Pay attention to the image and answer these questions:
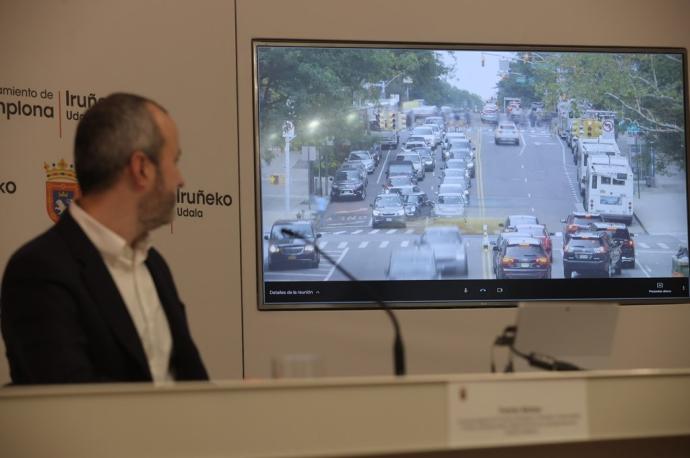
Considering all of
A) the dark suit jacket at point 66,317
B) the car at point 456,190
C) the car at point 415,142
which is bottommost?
the dark suit jacket at point 66,317

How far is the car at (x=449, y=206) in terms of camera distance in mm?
4785

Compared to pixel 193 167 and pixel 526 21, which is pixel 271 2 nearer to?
pixel 193 167

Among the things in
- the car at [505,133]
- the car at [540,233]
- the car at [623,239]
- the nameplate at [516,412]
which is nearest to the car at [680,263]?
the car at [623,239]

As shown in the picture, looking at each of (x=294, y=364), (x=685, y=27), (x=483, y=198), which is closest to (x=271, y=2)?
(x=483, y=198)

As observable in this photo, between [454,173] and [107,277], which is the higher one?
[454,173]

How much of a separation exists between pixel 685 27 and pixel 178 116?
2.96m

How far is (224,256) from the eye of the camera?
4.62m

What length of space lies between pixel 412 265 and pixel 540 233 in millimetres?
760

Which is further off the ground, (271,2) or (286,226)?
(271,2)

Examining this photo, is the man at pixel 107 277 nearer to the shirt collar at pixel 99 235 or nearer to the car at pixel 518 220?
the shirt collar at pixel 99 235

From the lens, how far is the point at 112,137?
6.84ft

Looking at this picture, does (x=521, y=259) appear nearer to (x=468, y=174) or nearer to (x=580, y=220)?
(x=580, y=220)

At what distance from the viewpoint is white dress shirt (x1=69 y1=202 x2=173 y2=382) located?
2.12 meters

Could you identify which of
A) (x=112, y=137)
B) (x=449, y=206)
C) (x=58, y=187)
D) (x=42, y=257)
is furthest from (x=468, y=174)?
(x=42, y=257)
